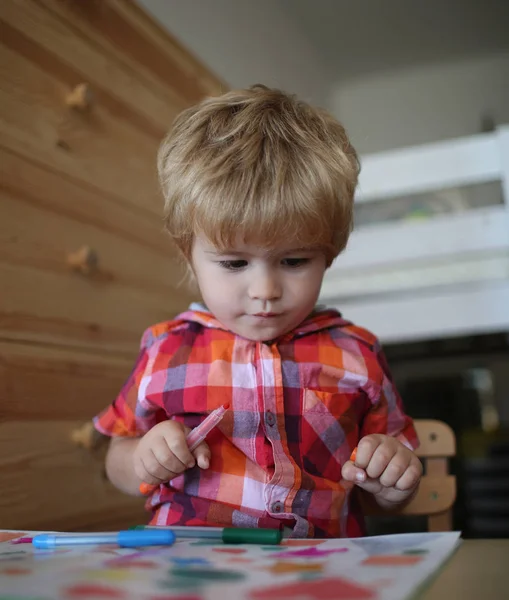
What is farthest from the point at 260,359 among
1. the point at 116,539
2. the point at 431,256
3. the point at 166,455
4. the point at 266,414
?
the point at 431,256

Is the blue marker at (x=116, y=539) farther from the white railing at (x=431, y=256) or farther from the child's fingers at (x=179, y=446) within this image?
the white railing at (x=431, y=256)

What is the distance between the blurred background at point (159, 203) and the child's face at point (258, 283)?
302mm

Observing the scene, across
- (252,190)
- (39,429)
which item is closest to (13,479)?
(39,429)

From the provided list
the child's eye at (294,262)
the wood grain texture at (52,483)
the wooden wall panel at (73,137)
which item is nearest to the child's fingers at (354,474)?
the child's eye at (294,262)

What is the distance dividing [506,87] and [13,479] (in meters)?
2.49

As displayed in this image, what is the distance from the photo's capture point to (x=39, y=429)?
2.85ft

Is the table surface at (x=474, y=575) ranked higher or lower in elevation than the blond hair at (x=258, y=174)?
lower

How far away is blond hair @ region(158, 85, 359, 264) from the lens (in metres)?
0.65

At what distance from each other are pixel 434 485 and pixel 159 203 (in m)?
0.72

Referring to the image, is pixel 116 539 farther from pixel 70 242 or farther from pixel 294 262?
pixel 70 242

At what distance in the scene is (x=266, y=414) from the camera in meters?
0.70

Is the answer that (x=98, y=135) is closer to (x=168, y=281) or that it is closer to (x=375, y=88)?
(x=168, y=281)

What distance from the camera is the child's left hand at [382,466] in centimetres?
60

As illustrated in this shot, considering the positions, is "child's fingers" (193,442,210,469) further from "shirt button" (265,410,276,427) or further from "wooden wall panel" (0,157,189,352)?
"wooden wall panel" (0,157,189,352)
